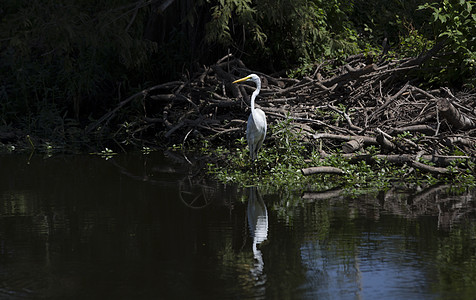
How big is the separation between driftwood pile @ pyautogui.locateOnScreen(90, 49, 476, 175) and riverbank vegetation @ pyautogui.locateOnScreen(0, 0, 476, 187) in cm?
3

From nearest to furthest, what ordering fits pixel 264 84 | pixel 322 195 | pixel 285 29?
pixel 322 195
pixel 264 84
pixel 285 29

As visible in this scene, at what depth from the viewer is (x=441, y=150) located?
10586 mm

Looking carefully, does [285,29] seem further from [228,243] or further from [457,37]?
[228,243]

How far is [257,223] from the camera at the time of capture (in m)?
7.55

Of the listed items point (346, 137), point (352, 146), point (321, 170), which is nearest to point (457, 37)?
point (346, 137)

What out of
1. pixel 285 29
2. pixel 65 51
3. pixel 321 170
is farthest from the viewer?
pixel 65 51

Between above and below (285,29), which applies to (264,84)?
below

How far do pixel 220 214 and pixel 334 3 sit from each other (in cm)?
955

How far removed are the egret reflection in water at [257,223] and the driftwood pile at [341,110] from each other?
0.96m

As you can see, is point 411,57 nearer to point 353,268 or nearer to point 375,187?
point 375,187

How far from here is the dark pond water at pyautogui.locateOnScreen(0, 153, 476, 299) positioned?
5.35m

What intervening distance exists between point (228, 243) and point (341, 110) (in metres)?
6.58

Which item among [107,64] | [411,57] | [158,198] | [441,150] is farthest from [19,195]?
[411,57]

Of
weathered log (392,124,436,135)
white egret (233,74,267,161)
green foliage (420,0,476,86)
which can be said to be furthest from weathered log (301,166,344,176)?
green foliage (420,0,476,86)
